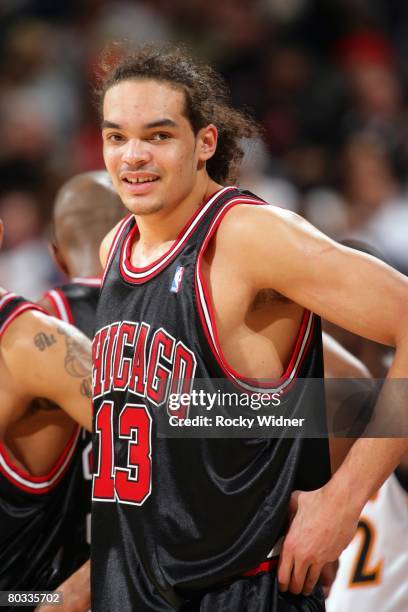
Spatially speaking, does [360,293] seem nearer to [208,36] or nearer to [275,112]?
[275,112]

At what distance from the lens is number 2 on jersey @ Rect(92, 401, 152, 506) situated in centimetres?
243

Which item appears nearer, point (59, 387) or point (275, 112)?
point (59, 387)

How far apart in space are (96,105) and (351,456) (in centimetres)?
125

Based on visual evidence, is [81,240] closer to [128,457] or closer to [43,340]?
[43,340]

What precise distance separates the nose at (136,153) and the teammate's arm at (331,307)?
305 millimetres

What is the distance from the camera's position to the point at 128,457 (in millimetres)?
2471

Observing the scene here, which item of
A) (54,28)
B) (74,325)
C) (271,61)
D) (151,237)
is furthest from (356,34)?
(151,237)

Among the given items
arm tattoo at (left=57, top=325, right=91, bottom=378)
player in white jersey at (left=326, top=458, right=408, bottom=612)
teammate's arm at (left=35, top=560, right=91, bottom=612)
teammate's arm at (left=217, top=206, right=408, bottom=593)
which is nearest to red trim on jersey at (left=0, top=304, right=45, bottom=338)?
arm tattoo at (left=57, top=325, right=91, bottom=378)

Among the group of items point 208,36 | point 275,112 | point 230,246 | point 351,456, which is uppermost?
point 208,36

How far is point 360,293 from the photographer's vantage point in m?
2.24

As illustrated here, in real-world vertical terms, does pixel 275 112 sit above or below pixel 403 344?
above

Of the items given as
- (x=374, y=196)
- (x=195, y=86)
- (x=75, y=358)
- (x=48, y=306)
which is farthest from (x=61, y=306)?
(x=374, y=196)

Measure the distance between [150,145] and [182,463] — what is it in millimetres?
768

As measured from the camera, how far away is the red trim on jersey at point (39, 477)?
9.50 feet
